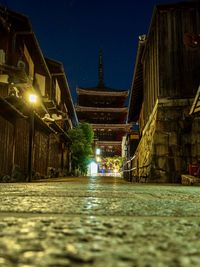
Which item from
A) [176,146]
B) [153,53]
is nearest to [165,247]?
[176,146]

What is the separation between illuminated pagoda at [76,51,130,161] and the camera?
1735 inches

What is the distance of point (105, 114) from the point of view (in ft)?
150

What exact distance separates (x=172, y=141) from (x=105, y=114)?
3374 cm

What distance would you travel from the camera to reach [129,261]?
63 cm

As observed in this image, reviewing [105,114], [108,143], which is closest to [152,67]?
[108,143]

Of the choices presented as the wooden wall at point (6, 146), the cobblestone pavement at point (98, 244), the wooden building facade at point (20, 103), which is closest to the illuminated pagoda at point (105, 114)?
the wooden building facade at point (20, 103)

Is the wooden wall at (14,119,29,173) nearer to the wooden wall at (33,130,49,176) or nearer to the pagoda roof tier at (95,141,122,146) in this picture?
the wooden wall at (33,130,49,176)

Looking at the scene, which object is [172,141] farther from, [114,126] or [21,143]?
[114,126]

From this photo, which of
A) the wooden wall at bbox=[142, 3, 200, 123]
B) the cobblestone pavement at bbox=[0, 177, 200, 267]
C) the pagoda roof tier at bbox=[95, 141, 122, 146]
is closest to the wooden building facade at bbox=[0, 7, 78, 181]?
the wooden wall at bbox=[142, 3, 200, 123]

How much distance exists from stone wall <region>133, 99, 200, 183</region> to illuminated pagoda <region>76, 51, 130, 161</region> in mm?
30374

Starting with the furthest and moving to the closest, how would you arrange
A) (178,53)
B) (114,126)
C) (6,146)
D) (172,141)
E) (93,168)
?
(93,168) < (114,126) < (178,53) < (172,141) < (6,146)

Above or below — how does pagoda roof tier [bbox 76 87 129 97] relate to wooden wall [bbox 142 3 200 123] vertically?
above

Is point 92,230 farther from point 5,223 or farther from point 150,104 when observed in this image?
point 150,104

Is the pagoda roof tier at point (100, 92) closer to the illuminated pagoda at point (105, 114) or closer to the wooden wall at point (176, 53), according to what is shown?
the illuminated pagoda at point (105, 114)
